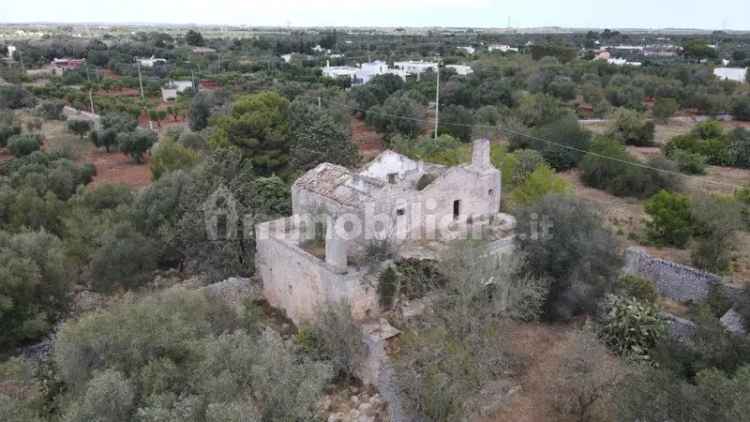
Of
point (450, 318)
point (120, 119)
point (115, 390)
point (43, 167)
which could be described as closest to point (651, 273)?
point (450, 318)

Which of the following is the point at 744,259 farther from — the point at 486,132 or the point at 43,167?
the point at 43,167

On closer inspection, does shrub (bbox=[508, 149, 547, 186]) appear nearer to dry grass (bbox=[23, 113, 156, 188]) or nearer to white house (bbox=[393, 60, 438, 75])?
dry grass (bbox=[23, 113, 156, 188])

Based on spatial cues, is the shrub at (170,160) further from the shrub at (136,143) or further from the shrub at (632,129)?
the shrub at (632,129)

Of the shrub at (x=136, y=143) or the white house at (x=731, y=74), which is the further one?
the white house at (x=731, y=74)

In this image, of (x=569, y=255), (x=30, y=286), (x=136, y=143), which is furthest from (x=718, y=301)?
(x=136, y=143)

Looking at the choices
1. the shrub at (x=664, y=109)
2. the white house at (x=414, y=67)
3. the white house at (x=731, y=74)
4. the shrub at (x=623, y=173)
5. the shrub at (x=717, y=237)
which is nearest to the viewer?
the shrub at (x=717, y=237)

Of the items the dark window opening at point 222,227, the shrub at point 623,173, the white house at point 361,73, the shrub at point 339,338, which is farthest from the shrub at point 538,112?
the shrub at point 339,338
